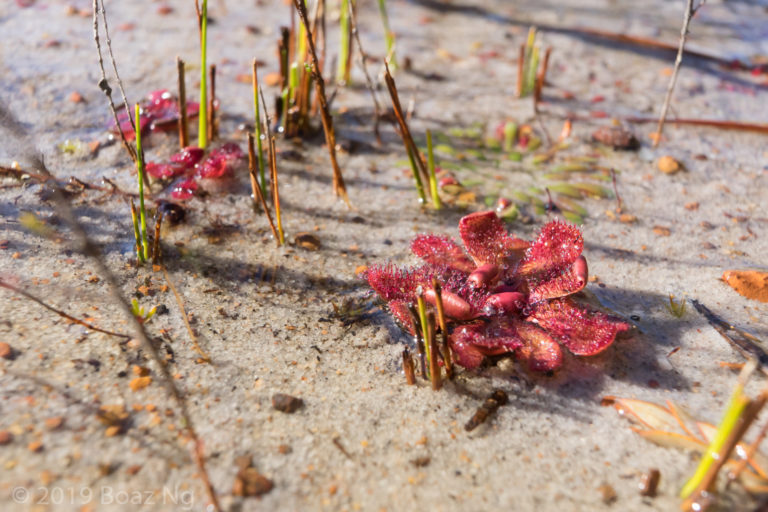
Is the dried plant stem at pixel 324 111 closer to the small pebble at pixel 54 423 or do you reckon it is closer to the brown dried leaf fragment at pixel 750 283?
the small pebble at pixel 54 423

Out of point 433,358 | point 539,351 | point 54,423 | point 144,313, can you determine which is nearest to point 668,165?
point 539,351

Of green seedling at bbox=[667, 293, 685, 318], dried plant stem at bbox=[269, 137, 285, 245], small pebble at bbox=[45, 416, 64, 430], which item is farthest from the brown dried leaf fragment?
small pebble at bbox=[45, 416, 64, 430]

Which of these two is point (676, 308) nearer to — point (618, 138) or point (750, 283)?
point (750, 283)

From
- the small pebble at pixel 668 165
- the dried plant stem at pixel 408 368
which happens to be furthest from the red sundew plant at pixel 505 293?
the small pebble at pixel 668 165

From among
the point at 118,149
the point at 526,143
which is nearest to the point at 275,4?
the point at 118,149

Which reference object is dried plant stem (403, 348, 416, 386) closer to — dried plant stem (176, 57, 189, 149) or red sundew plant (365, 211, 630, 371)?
red sundew plant (365, 211, 630, 371)
